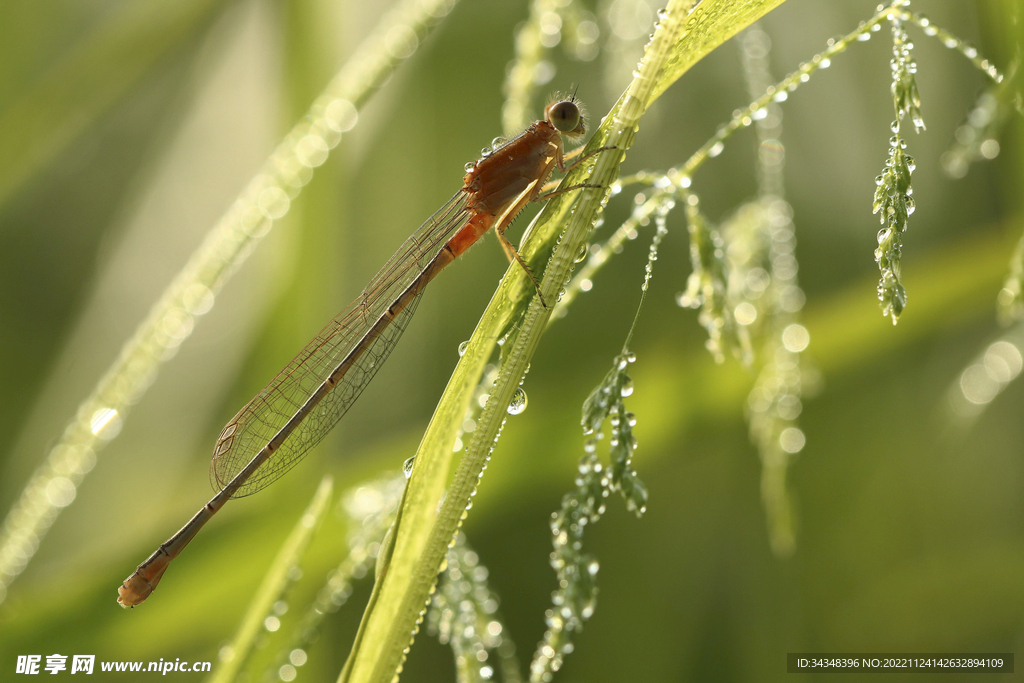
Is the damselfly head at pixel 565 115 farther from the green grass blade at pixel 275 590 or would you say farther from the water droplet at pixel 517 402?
the green grass blade at pixel 275 590

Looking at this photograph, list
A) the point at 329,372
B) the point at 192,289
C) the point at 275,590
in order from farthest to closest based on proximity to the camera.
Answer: the point at 329,372 → the point at 192,289 → the point at 275,590

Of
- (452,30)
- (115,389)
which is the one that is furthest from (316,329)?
(452,30)

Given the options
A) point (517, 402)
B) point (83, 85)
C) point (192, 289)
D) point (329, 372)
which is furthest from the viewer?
point (83, 85)

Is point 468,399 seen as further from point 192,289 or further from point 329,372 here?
point 329,372

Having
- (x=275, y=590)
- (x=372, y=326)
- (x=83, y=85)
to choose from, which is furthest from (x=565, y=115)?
(x=83, y=85)

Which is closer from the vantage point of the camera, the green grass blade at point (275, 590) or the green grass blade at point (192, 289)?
the green grass blade at point (275, 590)

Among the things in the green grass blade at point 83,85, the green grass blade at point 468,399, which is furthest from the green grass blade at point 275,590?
the green grass blade at point 83,85

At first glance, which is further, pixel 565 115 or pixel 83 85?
pixel 83 85
